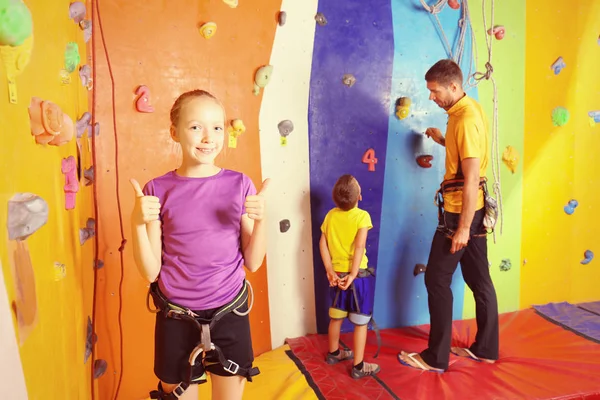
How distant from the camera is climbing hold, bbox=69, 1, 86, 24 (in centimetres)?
170

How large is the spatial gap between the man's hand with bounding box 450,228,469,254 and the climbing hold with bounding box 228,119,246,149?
1.21 metres

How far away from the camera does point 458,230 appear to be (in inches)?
86.2

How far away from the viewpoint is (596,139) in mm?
3113

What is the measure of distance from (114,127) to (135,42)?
1.35 ft

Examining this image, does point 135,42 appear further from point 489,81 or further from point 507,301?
point 507,301

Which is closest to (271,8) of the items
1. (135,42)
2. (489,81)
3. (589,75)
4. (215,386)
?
(135,42)

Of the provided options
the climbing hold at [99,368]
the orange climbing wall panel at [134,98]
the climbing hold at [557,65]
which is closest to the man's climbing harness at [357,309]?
the orange climbing wall panel at [134,98]

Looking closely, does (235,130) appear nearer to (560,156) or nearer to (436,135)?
(436,135)

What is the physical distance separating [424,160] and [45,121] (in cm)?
208

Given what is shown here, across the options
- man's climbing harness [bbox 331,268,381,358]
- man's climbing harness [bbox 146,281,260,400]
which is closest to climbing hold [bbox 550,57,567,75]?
man's climbing harness [bbox 331,268,381,358]

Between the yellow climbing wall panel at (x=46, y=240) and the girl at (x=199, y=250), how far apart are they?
29 cm

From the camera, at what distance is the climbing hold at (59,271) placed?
1.41 m

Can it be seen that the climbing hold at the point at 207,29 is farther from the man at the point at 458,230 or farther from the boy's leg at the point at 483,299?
the boy's leg at the point at 483,299

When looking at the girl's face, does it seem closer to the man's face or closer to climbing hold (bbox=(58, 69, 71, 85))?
climbing hold (bbox=(58, 69, 71, 85))
